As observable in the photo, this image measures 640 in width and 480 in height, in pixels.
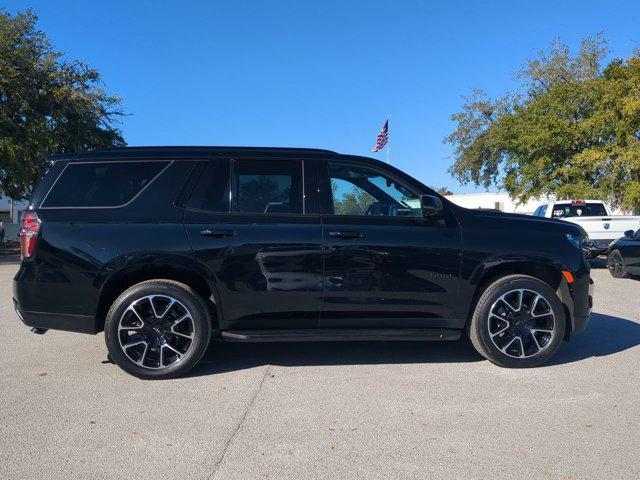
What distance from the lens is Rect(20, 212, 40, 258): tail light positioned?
4.30m

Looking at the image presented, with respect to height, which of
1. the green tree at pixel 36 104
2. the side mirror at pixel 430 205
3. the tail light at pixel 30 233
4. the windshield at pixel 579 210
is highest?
the green tree at pixel 36 104

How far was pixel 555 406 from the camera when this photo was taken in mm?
3801

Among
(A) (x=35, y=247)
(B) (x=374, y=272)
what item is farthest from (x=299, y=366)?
(A) (x=35, y=247)

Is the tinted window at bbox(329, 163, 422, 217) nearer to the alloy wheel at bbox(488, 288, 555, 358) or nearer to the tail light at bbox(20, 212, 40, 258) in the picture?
the alloy wheel at bbox(488, 288, 555, 358)

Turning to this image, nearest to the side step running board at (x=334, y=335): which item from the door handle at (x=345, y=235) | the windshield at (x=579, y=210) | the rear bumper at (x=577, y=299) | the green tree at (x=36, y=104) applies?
the door handle at (x=345, y=235)

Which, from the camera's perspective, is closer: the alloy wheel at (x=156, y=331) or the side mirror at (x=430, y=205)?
the alloy wheel at (x=156, y=331)

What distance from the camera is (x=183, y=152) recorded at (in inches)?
183

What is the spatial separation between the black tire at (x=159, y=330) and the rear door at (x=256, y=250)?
0.26 metres

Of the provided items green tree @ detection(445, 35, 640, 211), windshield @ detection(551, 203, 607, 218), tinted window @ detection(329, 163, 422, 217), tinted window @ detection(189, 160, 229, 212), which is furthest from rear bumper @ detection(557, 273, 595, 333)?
green tree @ detection(445, 35, 640, 211)

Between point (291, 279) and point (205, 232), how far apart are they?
87 cm

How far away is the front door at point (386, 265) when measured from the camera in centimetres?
447

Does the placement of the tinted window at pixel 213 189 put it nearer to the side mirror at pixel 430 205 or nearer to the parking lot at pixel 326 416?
the parking lot at pixel 326 416

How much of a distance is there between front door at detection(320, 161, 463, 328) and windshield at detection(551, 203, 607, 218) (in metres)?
12.3

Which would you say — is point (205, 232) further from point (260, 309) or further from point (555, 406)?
point (555, 406)
